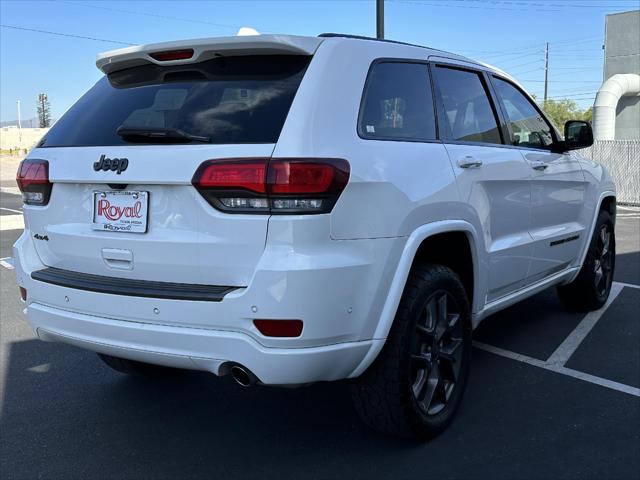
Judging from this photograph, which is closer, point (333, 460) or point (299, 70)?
point (299, 70)

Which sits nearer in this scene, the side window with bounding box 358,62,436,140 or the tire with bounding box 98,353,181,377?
the side window with bounding box 358,62,436,140

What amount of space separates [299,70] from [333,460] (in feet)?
5.74

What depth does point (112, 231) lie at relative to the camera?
2797mm

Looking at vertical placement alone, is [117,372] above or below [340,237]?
below

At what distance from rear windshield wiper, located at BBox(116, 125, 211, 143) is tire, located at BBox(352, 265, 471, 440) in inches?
45.1

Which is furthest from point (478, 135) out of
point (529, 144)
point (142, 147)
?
point (142, 147)

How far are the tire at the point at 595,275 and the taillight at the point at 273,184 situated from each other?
3.38 metres

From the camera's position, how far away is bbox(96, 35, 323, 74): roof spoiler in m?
2.65

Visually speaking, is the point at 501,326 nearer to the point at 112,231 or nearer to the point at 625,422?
the point at 625,422

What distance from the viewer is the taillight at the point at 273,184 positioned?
8.07ft

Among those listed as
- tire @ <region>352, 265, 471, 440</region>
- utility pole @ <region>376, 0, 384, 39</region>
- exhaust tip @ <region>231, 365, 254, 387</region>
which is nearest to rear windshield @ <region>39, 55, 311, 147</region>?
exhaust tip @ <region>231, 365, 254, 387</region>

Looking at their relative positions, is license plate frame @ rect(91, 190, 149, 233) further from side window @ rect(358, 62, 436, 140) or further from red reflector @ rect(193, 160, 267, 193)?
side window @ rect(358, 62, 436, 140)

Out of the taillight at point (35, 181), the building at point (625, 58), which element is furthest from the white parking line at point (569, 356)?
the building at point (625, 58)

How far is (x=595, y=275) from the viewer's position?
5.34 m
